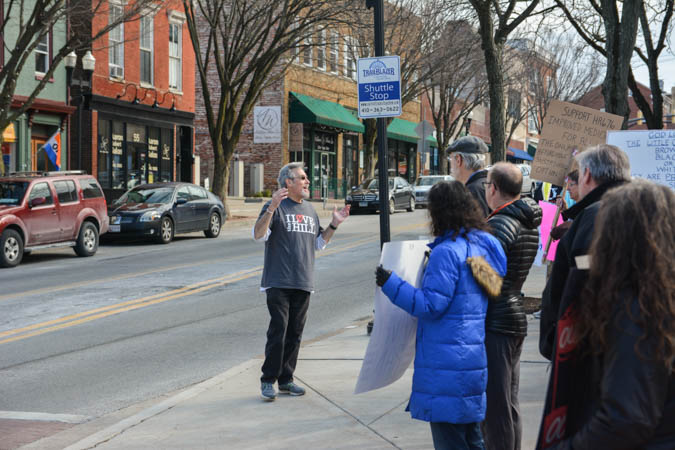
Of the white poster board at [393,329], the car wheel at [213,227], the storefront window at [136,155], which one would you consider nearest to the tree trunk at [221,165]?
the car wheel at [213,227]

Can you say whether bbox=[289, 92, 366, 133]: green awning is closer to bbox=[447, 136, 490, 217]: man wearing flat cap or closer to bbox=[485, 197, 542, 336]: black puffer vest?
bbox=[447, 136, 490, 217]: man wearing flat cap

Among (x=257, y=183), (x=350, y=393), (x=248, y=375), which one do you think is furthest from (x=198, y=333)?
(x=257, y=183)

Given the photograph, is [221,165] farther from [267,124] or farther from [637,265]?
[637,265]

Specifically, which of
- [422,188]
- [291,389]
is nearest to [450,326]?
[291,389]

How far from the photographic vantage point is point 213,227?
927 inches

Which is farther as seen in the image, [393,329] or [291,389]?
[291,389]

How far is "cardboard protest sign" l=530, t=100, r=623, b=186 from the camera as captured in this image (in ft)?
24.6

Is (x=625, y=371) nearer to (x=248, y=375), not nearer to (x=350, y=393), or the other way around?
(x=350, y=393)

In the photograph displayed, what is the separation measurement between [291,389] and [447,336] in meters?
3.03

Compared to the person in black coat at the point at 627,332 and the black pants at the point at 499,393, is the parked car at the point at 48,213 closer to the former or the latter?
the black pants at the point at 499,393

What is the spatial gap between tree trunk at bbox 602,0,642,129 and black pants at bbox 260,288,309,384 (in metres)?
6.82

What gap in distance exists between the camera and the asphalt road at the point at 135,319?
24.9 ft

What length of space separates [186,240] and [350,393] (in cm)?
1675

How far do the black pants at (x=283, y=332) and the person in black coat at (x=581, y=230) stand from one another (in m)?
3.42
